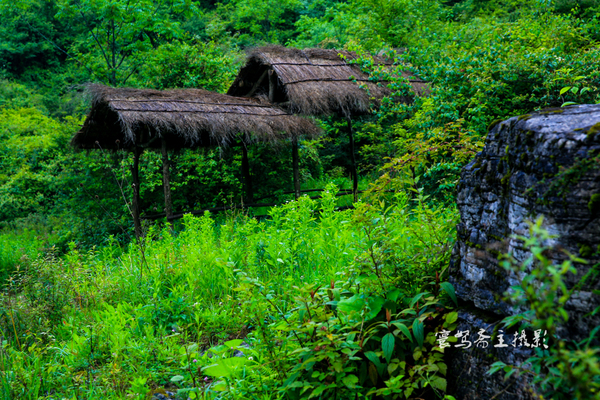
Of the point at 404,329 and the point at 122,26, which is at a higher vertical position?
the point at 122,26

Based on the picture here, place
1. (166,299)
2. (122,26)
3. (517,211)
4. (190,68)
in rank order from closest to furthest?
(517,211)
(166,299)
(190,68)
(122,26)

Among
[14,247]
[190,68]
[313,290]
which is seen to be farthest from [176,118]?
[313,290]

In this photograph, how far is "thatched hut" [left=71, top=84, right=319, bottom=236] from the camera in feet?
27.1

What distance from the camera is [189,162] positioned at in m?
12.3

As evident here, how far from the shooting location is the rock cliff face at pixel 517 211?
4.85ft

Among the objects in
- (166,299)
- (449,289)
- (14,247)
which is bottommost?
(14,247)

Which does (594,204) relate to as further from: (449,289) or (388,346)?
(388,346)

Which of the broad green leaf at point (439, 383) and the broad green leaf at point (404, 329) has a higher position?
the broad green leaf at point (404, 329)

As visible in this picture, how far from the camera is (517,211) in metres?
1.76

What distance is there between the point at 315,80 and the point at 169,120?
3.29 metres

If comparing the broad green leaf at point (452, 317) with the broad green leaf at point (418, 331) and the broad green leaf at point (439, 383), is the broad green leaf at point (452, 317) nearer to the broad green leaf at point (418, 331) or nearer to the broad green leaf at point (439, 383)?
the broad green leaf at point (418, 331)

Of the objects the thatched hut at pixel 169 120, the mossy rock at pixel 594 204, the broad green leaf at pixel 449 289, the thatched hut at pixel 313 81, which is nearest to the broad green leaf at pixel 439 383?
the broad green leaf at pixel 449 289

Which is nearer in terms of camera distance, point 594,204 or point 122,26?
point 594,204

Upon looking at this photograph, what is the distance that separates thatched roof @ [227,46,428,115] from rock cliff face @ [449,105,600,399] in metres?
6.99
